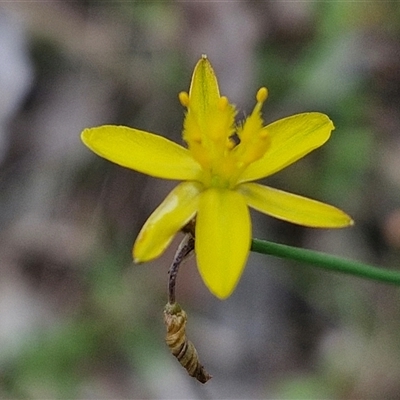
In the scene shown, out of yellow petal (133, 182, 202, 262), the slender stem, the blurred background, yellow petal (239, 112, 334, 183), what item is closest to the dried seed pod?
the slender stem

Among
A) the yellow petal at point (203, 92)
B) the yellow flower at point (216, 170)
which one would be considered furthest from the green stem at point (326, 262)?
the yellow petal at point (203, 92)

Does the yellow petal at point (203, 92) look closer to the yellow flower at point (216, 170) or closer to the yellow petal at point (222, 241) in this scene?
the yellow flower at point (216, 170)

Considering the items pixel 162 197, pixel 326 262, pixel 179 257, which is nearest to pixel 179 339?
pixel 179 257

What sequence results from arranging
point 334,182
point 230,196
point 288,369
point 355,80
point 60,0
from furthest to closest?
1. point 60,0
2. point 355,80
3. point 334,182
4. point 288,369
5. point 230,196

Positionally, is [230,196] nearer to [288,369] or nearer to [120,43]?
[288,369]

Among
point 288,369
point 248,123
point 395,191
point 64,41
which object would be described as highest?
point 248,123

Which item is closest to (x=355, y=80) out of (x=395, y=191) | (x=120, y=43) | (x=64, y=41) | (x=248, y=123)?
(x=395, y=191)
